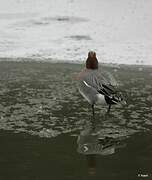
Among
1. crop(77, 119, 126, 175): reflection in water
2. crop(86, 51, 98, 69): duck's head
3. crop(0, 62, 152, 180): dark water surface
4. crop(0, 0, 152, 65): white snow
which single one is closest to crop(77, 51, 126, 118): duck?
crop(86, 51, 98, 69): duck's head

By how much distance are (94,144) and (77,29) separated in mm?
12404

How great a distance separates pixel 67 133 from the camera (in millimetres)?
7516

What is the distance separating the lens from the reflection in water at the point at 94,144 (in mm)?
6652

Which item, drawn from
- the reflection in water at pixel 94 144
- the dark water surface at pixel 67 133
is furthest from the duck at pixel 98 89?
the reflection in water at pixel 94 144

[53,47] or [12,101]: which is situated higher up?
[53,47]

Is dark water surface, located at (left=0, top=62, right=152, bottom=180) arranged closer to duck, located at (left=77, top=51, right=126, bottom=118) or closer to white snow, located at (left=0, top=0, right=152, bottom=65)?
duck, located at (left=77, top=51, right=126, bottom=118)

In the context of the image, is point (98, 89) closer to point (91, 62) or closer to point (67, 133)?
point (91, 62)

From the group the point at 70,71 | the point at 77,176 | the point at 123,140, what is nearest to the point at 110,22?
the point at 70,71

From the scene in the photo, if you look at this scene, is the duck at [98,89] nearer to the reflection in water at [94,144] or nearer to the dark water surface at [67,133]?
the dark water surface at [67,133]

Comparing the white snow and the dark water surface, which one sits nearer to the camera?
the dark water surface

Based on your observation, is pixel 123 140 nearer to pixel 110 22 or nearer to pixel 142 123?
pixel 142 123

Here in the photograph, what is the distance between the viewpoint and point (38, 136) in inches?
289

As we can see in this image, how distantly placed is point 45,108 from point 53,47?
7.47 metres

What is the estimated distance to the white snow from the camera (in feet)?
50.4
